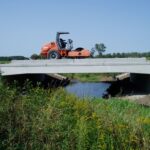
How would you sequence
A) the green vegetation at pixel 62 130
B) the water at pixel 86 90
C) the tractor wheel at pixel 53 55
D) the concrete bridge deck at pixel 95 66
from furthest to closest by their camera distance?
the tractor wheel at pixel 53 55 < the concrete bridge deck at pixel 95 66 < the water at pixel 86 90 < the green vegetation at pixel 62 130

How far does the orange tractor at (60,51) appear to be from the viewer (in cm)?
3459

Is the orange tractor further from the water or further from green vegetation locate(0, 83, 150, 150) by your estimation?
green vegetation locate(0, 83, 150, 150)

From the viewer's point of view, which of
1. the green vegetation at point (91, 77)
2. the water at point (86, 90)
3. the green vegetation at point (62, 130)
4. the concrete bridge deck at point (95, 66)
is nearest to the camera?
the green vegetation at point (62, 130)

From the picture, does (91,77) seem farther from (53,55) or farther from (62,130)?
(62,130)

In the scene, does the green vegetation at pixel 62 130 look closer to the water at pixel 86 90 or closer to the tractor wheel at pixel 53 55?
the water at pixel 86 90

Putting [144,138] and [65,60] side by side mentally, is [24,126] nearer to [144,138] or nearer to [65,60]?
[144,138]

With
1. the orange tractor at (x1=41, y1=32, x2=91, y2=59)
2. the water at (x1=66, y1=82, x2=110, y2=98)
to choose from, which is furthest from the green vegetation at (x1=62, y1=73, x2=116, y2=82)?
the orange tractor at (x1=41, y1=32, x2=91, y2=59)

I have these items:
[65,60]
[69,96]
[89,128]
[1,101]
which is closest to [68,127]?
[89,128]

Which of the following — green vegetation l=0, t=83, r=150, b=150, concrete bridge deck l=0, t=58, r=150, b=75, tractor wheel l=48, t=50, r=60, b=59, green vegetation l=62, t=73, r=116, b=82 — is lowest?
green vegetation l=62, t=73, r=116, b=82

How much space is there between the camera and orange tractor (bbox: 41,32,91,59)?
113ft

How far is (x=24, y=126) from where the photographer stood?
31.5 ft

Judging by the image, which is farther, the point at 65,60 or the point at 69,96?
the point at 65,60

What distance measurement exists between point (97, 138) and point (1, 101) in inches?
116

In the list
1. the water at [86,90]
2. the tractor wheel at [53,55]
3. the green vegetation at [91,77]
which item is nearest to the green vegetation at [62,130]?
the water at [86,90]
